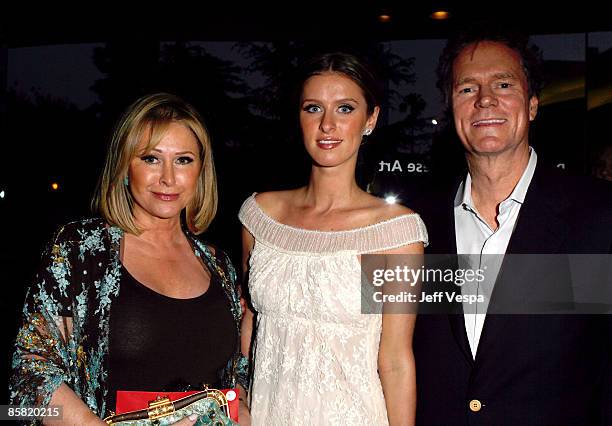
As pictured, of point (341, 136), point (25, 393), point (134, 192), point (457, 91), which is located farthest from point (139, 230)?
point (457, 91)

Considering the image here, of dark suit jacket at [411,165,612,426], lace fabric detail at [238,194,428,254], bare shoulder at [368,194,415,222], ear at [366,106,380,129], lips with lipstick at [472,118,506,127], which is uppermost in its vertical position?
ear at [366,106,380,129]

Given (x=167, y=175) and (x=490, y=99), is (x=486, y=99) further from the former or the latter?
(x=167, y=175)

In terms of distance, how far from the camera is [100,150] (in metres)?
4.58

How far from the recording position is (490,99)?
2.11m

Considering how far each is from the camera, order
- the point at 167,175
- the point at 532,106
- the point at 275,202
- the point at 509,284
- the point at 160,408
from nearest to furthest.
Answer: the point at 160,408 < the point at 509,284 < the point at 167,175 < the point at 532,106 < the point at 275,202

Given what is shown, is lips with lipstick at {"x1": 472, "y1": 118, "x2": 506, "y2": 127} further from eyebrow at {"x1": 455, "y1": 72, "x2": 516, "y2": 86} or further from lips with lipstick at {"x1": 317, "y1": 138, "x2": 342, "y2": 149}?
lips with lipstick at {"x1": 317, "y1": 138, "x2": 342, "y2": 149}

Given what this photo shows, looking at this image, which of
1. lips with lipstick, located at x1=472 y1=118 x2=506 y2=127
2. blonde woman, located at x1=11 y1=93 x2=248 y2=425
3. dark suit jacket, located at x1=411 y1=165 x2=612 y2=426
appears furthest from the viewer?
lips with lipstick, located at x1=472 y1=118 x2=506 y2=127

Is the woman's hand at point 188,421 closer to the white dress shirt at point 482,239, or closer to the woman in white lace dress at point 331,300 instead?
the woman in white lace dress at point 331,300

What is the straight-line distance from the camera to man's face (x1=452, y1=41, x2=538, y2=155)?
2.08m

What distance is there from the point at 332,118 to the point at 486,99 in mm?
551

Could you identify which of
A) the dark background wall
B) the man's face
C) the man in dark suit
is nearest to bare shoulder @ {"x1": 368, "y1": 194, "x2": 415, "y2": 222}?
the man in dark suit

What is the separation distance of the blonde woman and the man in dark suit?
74 centimetres

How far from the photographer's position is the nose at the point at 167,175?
1.99 meters

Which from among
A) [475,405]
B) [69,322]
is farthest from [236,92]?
[475,405]
